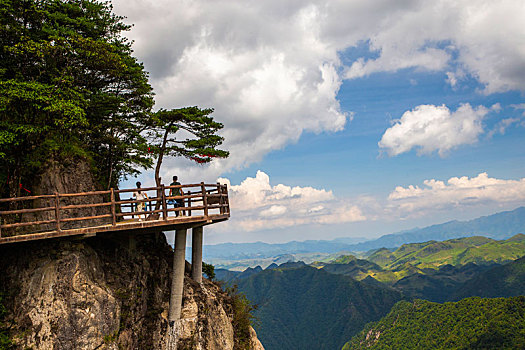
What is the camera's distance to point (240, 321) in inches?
1043

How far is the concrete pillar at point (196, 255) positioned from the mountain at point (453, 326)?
431ft

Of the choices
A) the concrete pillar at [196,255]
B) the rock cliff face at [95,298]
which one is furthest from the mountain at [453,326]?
the rock cliff face at [95,298]

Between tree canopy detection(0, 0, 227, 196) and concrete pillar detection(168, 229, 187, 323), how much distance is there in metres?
6.88

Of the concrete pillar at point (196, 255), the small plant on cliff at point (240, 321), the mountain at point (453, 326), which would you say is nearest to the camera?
the concrete pillar at point (196, 255)

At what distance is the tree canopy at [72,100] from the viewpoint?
18.4 m

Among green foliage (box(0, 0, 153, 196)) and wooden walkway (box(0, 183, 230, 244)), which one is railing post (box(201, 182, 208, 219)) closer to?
wooden walkway (box(0, 183, 230, 244))

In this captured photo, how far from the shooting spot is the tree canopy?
18.4m

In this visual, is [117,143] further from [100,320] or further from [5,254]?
[100,320]

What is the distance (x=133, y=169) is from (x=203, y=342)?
46.9ft

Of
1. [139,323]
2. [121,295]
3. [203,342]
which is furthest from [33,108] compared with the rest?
[203,342]

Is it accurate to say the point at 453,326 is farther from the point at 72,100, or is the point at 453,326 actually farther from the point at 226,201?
the point at 72,100

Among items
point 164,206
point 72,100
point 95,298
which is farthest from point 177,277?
point 72,100

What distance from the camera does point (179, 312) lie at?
68.8 feet

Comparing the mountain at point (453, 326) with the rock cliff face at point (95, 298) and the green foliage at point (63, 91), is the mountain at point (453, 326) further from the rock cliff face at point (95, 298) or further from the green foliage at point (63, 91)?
the green foliage at point (63, 91)
